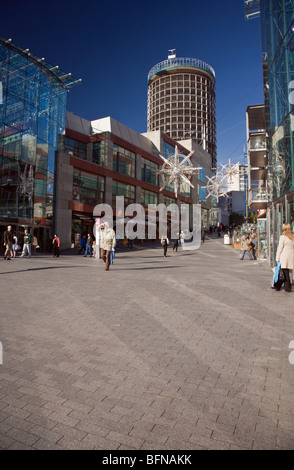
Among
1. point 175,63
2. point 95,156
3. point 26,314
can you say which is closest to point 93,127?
point 95,156

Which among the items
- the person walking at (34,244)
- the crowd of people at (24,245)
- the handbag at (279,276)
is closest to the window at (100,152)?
the crowd of people at (24,245)

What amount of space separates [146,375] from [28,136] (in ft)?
90.7

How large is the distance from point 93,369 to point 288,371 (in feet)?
7.13

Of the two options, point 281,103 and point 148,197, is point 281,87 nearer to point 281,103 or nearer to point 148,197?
point 281,103

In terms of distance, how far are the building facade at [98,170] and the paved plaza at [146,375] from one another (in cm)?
2036

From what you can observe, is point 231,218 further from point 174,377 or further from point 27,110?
point 174,377

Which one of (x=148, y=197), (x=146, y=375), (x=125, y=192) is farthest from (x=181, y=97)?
(x=146, y=375)

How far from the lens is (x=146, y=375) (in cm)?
317

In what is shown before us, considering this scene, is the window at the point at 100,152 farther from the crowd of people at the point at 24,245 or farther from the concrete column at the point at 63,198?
the crowd of people at the point at 24,245

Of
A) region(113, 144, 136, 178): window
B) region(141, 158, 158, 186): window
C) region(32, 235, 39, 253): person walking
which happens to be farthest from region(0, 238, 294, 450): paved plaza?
region(141, 158, 158, 186): window

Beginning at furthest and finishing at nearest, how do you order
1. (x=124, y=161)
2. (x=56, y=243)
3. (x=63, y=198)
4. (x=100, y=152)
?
(x=124, y=161) < (x=100, y=152) < (x=63, y=198) < (x=56, y=243)

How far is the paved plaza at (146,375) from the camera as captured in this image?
219 cm

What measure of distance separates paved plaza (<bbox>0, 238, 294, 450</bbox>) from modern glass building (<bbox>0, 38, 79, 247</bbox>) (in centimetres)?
2096

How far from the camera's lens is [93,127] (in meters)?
39.8
